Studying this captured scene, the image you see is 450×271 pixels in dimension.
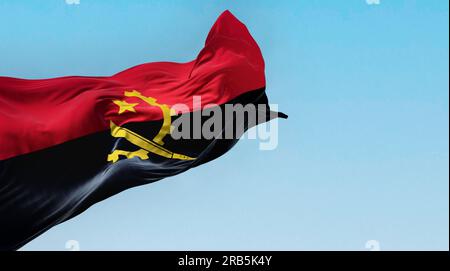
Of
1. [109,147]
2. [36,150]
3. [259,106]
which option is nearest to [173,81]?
[259,106]

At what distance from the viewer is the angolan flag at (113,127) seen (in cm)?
1398

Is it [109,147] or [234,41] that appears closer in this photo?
[109,147]

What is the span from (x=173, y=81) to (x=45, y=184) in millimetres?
5281

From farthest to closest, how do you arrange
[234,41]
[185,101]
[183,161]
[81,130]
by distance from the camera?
1. [234,41]
2. [185,101]
3. [183,161]
4. [81,130]

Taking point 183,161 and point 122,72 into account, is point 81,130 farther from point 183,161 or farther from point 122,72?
point 122,72

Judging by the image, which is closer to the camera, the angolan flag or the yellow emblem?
the angolan flag

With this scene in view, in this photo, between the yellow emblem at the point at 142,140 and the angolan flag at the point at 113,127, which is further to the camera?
the yellow emblem at the point at 142,140

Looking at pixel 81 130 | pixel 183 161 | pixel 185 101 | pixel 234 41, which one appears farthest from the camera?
pixel 234 41

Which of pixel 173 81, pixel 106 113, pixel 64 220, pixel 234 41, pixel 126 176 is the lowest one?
pixel 64 220

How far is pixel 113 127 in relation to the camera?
15711 millimetres

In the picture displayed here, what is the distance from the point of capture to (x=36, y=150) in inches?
567

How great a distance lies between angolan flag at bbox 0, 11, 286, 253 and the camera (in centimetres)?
1398

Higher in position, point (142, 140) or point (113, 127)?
point (113, 127)

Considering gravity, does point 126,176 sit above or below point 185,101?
below
